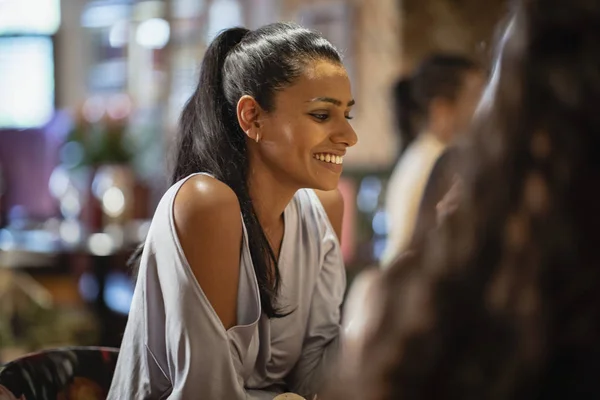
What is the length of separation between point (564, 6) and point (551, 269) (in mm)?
203

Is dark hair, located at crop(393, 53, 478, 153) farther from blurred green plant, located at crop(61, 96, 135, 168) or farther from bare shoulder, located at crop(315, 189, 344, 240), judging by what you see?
blurred green plant, located at crop(61, 96, 135, 168)

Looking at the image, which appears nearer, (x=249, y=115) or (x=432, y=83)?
(x=249, y=115)

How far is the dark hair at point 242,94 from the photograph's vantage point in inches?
46.6

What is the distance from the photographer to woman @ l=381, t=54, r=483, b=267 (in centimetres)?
277

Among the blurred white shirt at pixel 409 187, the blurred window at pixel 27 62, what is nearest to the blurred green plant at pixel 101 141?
the blurred white shirt at pixel 409 187

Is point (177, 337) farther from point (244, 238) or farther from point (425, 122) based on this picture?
point (425, 122)

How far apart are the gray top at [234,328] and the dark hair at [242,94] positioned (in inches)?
1.6

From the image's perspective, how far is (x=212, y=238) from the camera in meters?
1.12

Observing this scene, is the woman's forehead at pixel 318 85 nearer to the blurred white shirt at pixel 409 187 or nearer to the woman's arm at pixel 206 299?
the woman's arm at pixel 206 299

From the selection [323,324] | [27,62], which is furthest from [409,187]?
[27,62]

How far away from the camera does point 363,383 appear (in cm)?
68

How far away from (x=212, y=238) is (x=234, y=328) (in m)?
0.12

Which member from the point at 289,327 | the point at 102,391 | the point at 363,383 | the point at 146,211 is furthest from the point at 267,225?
the point at 146,211

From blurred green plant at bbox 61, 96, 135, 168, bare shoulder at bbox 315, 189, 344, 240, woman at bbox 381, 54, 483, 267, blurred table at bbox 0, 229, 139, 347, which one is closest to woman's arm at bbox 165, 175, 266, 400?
bare shoulder at bbox 315, 189, 344, 240
